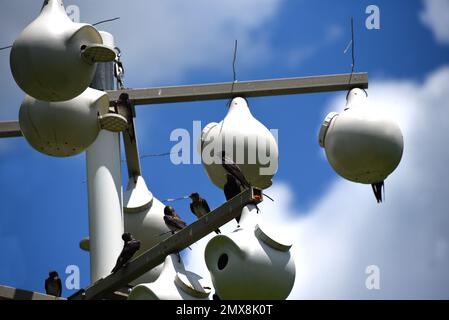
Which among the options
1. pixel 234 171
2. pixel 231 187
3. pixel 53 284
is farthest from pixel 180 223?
pixel 53 284

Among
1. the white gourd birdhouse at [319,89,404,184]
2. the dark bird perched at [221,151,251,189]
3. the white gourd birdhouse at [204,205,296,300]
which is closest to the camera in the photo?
the white gourd birdhouse at [204,205,296,300]

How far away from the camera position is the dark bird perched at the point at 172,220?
19828 millimetres

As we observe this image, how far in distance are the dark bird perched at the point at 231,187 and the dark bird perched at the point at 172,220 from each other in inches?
19.8

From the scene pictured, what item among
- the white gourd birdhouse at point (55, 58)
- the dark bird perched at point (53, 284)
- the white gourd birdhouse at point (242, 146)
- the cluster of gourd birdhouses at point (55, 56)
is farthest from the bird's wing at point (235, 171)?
the dark bird perched at point (53, 284)

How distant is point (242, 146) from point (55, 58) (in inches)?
82.7

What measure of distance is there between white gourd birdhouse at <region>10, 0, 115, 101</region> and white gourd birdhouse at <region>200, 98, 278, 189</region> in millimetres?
1655

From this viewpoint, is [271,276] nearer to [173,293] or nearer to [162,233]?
[173,293]

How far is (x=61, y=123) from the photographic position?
1894 cm

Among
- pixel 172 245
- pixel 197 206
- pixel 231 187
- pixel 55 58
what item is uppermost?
pixel 55 58

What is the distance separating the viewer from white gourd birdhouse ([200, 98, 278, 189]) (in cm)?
1945

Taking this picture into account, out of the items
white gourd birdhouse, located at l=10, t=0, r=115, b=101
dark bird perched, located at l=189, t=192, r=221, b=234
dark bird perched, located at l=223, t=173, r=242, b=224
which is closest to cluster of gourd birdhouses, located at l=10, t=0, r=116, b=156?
white gourd birdhouse, located at l=10, t=0, r=115, b=101

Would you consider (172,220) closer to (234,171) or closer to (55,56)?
(234,171)

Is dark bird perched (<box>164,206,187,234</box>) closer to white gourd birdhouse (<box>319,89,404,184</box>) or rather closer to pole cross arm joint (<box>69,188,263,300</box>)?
pole cross arm joint (<box>69,188,263,300</box>)
